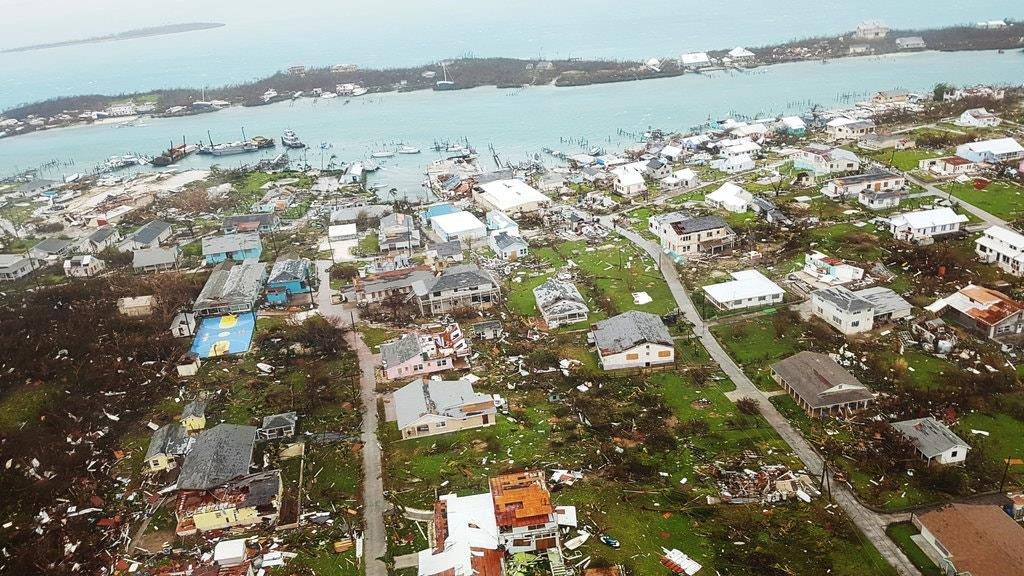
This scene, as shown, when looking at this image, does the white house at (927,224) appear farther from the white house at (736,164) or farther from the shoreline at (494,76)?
the shoreline at (494,76)

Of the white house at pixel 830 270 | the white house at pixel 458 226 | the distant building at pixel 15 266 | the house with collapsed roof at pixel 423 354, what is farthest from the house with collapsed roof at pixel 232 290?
the white house at pixel 830 270

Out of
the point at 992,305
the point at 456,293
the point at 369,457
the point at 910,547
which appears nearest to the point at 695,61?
the point at 456,293

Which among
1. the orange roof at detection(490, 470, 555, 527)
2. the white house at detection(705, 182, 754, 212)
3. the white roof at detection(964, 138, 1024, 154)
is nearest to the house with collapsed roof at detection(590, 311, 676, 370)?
the orange roof at detection(490, 470, 555, 527)

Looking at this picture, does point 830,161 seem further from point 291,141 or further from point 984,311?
point 291,141

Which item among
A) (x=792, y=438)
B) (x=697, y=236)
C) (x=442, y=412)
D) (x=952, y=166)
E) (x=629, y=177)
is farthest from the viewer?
(x=629, y=177)

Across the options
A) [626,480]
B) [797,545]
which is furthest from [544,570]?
[797,545]

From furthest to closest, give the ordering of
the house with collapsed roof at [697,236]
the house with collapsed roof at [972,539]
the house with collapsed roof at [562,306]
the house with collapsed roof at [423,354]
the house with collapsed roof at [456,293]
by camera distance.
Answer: the house with collapsed roof at [697,236] → the house with collapsed roof at [456,293] → the house with collapsed roof at [562,306] → the house with collapsed roof at [423,354] → the house with collapsed roof at [972,539]

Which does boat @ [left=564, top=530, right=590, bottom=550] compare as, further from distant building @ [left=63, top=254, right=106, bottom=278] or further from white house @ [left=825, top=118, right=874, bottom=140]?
white house @ [left=825, top=118, right=874, bottom=140]
